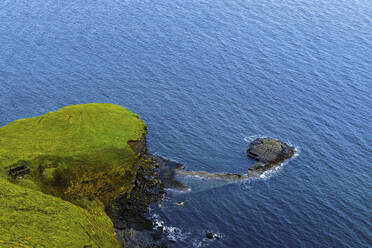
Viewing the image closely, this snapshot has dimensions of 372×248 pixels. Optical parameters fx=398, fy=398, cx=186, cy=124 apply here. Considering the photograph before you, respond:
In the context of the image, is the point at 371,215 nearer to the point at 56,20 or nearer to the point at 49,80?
the point at 49,80

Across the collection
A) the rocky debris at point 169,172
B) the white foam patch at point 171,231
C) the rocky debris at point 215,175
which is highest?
the rocky debris at point 215,175

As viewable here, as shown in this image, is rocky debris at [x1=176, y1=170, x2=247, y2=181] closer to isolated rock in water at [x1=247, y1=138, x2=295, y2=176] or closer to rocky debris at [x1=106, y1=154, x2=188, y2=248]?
rocky debris at [x1=106, y1=154, x2=188, y2=248]

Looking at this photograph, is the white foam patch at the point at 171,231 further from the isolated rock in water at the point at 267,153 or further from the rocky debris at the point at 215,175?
the isolated rock in water at the point at 267,153

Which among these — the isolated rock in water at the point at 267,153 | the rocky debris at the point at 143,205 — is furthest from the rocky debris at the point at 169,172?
the isolated rock in water at the point at 267,153

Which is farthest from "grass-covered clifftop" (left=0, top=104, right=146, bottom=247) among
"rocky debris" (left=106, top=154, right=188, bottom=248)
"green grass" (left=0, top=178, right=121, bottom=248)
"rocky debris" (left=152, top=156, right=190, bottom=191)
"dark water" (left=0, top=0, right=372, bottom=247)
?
"dark water" (left=0, top=0, right=372, bottom=247)

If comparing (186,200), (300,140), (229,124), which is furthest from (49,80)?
(300,140)
